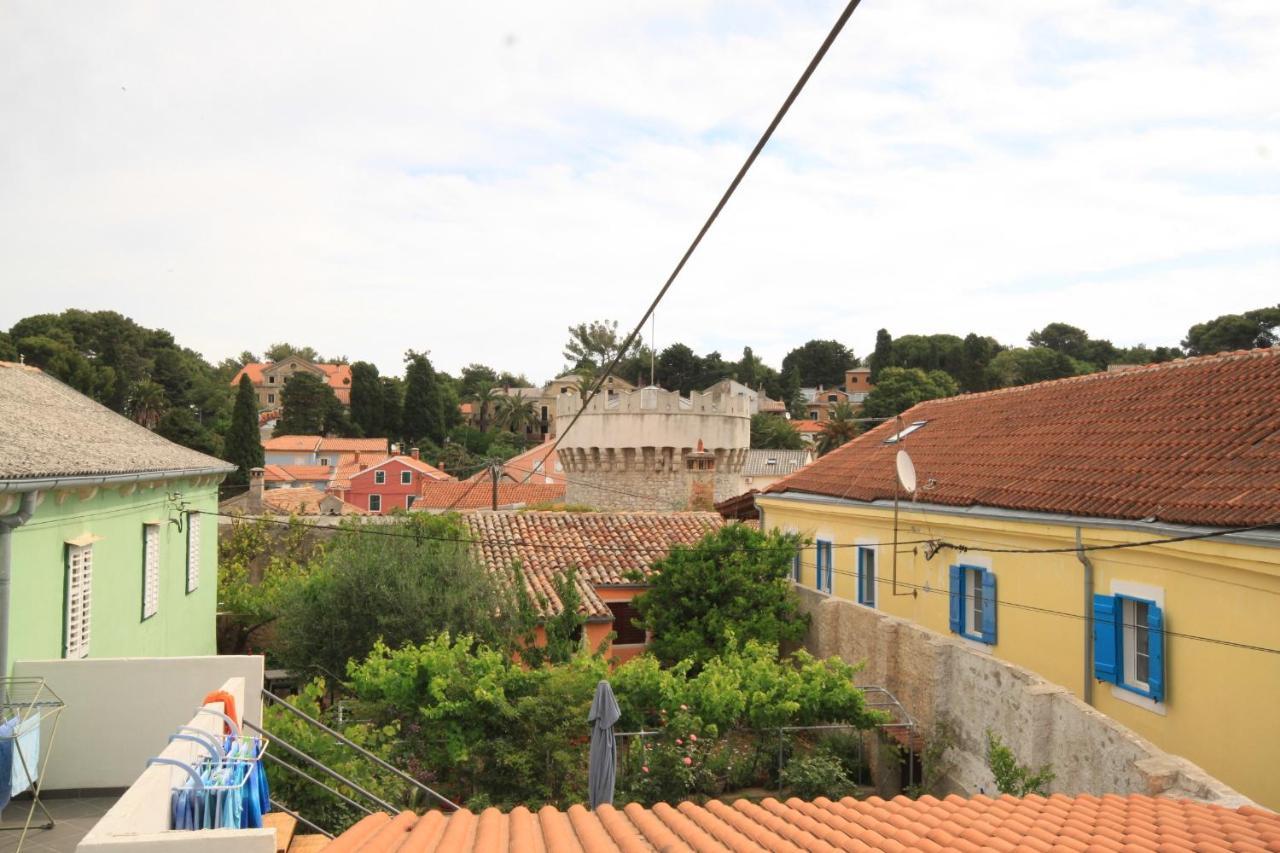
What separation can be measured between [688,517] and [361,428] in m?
69.7

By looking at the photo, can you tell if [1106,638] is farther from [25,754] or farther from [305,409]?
[305,409]

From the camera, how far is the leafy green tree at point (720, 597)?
19312 millimetres

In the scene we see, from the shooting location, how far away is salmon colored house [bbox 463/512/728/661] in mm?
21047

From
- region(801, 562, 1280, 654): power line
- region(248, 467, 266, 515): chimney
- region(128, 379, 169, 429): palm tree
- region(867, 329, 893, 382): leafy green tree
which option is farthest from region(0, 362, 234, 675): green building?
region(867, 329, 893, 382): leafy green tree

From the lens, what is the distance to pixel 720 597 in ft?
64.6

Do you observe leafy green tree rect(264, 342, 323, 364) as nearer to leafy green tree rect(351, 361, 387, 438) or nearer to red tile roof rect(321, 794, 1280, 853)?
leafy green tree rect(351, 361, 387, 438)

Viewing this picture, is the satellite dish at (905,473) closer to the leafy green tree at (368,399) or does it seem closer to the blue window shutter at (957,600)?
the blue window shutter at (957,600)

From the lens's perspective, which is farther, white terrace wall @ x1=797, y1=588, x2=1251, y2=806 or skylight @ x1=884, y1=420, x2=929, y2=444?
skylight @ x1=884, y1=420, x2=929, y2=444

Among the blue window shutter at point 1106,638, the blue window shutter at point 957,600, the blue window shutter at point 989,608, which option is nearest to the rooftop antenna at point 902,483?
the blue window shutter at point 957,600

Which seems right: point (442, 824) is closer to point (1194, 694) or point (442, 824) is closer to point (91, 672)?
point (91, 672)

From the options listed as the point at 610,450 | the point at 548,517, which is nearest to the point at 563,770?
the point at 548,517

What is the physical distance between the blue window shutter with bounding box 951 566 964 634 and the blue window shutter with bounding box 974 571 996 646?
28.8 inches

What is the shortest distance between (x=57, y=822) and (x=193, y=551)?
10.5 m

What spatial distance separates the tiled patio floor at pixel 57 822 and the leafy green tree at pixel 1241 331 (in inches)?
3193
